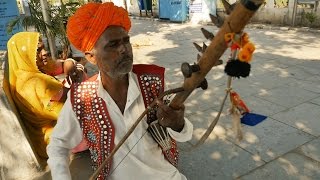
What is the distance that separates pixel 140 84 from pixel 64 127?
51 cm

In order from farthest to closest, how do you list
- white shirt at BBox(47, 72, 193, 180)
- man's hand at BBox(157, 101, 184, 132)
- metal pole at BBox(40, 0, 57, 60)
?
1. metal pole at BBox(40, 0, 57, 60)
2. white shirt at BBox(47, 72, 193, 180)
3. man's hand at BBox(157, 101, 184, 132)

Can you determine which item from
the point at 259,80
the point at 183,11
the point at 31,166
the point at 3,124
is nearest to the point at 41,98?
the point at 3,124

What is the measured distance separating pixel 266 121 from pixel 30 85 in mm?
2999

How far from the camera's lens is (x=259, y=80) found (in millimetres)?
6176

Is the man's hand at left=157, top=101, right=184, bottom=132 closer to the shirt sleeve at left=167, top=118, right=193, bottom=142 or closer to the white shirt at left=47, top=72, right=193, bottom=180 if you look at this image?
the shirt sleeve at left=167, top=118, right=193, bottom=142

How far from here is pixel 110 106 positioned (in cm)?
189

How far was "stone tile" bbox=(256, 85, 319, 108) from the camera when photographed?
5.03 meters

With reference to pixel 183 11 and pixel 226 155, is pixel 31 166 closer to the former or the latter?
pixel 226 155

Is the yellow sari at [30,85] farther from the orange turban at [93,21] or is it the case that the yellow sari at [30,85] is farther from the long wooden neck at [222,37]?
the long wooden neck at [222,37]

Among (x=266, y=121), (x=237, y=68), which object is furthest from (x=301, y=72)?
(x=237, y=68)

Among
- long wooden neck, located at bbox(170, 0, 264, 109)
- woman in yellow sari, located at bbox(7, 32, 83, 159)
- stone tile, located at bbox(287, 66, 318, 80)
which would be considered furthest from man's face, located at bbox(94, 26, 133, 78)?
stone tile, located at bbox(287, 66, 318, 80)

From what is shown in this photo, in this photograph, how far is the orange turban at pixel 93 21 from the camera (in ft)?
5.88

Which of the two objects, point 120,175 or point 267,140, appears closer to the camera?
point 120,175

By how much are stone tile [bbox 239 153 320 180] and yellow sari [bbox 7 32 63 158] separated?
208 centimetres
